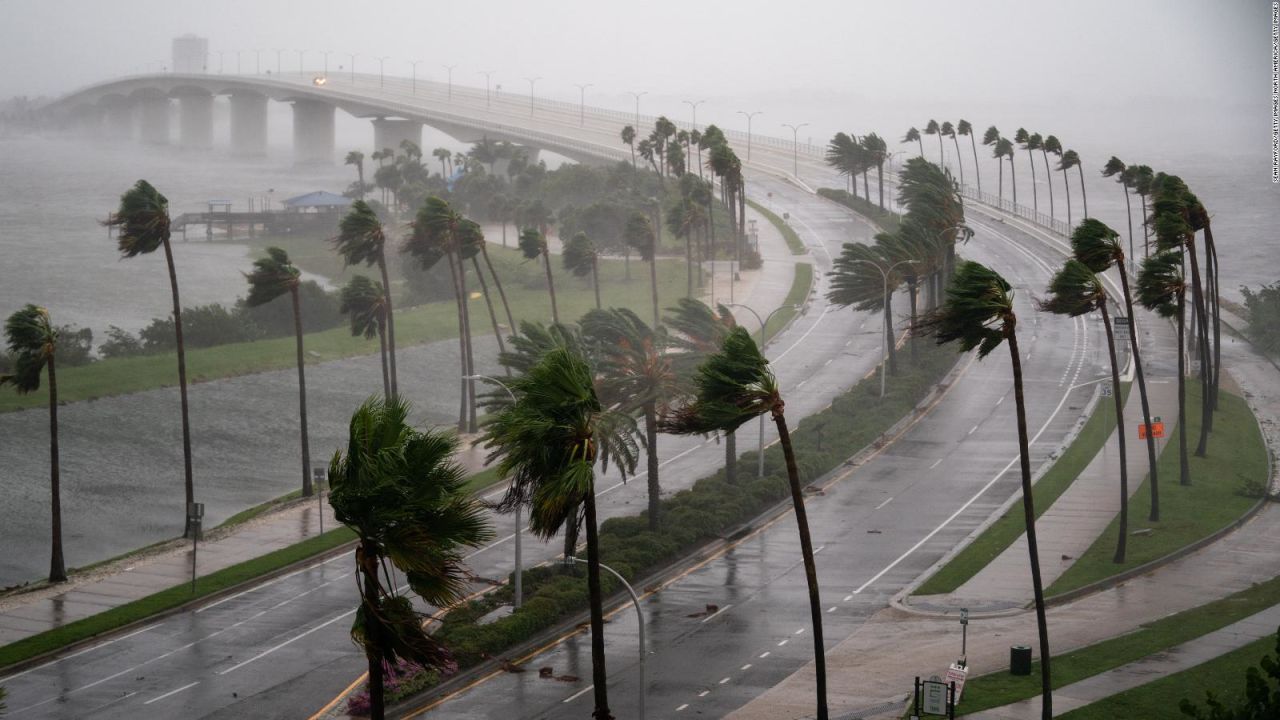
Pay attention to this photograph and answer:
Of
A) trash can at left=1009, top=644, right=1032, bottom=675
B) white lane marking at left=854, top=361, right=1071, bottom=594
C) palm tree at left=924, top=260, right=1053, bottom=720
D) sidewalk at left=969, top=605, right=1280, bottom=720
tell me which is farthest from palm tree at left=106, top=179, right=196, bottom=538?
sidewalk at left=969, top=605, right=1280, bottom=720

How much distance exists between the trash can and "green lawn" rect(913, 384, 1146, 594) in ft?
33.5

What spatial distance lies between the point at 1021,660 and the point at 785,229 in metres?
112

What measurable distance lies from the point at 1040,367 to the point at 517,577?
5696cm

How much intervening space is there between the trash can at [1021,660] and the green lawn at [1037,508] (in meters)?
10.2

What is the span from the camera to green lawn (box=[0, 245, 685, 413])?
101 metres

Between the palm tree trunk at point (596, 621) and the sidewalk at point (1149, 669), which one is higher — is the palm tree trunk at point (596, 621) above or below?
above

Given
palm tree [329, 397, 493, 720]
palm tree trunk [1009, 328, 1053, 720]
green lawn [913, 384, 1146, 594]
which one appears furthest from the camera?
green lawn [913, 384, 1146, 594]

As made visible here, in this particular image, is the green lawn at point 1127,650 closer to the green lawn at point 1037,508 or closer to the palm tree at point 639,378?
the green lawn at point 1037,508

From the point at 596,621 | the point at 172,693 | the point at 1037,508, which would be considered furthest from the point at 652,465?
the point at 596,621

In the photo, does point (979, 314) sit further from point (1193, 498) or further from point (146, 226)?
point (146, 226)

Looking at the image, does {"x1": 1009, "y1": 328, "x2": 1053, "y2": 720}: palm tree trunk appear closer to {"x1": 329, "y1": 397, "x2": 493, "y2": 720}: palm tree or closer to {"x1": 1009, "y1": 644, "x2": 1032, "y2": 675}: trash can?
{"x1": 1009, "y1": 644, "x2": 1032, "y2": 675}: trash can

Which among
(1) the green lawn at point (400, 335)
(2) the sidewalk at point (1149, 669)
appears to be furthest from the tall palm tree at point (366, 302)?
(2) the sidewalk at point (1149, 669)

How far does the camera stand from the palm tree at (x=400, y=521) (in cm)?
2488

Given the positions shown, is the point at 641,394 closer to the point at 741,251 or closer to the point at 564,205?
the point at 741,251
